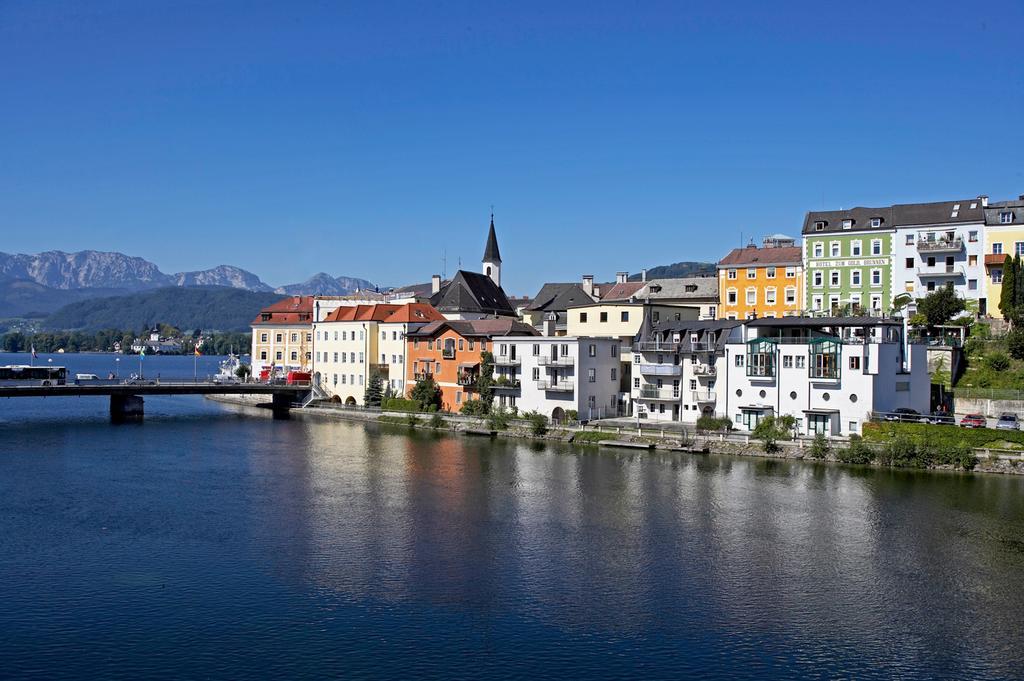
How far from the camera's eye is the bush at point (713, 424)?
51.6 meters

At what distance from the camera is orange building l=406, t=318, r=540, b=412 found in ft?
213

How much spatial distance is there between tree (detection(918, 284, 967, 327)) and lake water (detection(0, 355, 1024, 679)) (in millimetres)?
16350

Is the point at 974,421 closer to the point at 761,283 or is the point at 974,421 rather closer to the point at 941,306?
the point at 941,306

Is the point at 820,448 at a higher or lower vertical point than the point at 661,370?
lower

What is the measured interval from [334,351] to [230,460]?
2999 cm

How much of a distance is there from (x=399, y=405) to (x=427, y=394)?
3.02 meters

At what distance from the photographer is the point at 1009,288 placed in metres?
54.8

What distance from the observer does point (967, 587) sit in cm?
2553

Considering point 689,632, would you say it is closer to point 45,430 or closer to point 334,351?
point 45,430

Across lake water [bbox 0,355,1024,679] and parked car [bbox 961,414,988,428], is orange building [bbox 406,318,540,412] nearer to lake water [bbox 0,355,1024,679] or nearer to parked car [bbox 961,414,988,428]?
lake water [bbox 0,355,1024,679]

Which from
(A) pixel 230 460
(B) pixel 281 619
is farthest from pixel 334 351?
(B) pixel 281 619

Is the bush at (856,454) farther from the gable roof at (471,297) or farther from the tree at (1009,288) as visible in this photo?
the gable roof at (471,297)

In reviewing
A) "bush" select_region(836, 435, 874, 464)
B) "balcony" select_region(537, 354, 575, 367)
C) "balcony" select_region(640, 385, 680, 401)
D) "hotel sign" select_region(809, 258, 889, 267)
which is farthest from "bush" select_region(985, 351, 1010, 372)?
"balcony" select_region(537, 354, 575, 367)

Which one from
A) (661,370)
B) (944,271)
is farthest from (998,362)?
(661,370)
